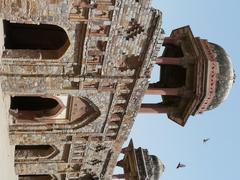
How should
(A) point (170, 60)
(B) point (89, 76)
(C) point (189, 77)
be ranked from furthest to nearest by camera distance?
(C) point (189, 77)
(A) point (170, 60)
(B) point (89, 76)

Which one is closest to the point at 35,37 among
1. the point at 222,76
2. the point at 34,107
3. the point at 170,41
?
the point at 34,107

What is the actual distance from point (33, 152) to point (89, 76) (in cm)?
649

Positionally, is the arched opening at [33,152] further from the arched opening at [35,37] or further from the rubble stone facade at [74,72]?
the arched opening at [35,37]

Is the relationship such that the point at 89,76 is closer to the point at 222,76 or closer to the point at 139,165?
the point at 222,76

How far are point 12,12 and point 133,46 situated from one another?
4.41 m

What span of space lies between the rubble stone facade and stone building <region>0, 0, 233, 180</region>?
35 mm

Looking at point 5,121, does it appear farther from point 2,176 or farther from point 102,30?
point 102,30

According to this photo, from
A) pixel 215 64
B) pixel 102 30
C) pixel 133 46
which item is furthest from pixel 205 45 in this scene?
pixel 102 30

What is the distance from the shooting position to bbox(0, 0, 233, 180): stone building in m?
14.3

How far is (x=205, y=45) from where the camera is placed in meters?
17.7

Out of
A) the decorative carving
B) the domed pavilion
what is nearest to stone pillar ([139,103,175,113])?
the domed pavilion

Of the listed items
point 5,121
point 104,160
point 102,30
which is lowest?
point 104,160

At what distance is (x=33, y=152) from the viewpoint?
2061 cm

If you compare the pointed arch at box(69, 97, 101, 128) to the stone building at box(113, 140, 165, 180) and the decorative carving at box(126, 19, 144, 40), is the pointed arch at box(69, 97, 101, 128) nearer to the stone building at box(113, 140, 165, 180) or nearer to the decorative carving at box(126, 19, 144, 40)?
the decorative carving at box(126, 19, 144, 40)
